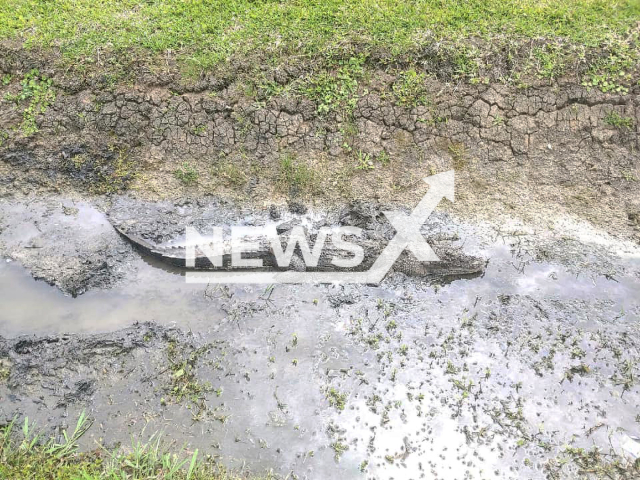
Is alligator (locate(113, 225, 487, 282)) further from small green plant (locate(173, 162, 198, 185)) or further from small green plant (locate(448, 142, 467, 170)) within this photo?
small green plant (locate(448, 142, 467, 170))

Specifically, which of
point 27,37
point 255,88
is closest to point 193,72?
point 255,88

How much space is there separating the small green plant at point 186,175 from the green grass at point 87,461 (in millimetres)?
3136

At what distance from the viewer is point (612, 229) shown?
5832 millimetres

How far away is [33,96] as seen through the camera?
6445 millimetres

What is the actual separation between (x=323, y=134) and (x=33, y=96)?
382 cm

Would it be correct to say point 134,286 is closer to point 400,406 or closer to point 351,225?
point 351,225

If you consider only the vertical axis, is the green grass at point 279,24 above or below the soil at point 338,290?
above

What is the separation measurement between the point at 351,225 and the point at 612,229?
3.09m

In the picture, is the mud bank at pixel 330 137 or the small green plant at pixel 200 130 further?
the small green plant at pixel 200 130

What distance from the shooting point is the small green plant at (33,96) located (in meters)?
6.38

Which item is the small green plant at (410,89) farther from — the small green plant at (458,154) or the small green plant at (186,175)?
the small green plant at (186,175)

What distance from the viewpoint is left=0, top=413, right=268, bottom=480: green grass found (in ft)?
11.9

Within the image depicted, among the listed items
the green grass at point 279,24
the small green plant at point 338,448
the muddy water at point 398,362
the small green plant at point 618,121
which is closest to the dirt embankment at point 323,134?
the small green plant at point 618,121

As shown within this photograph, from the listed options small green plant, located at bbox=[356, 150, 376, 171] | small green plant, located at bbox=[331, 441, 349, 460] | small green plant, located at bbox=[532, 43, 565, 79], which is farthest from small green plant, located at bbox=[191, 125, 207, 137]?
small green plant, located at bbox=[532, 43, 565, 79]
